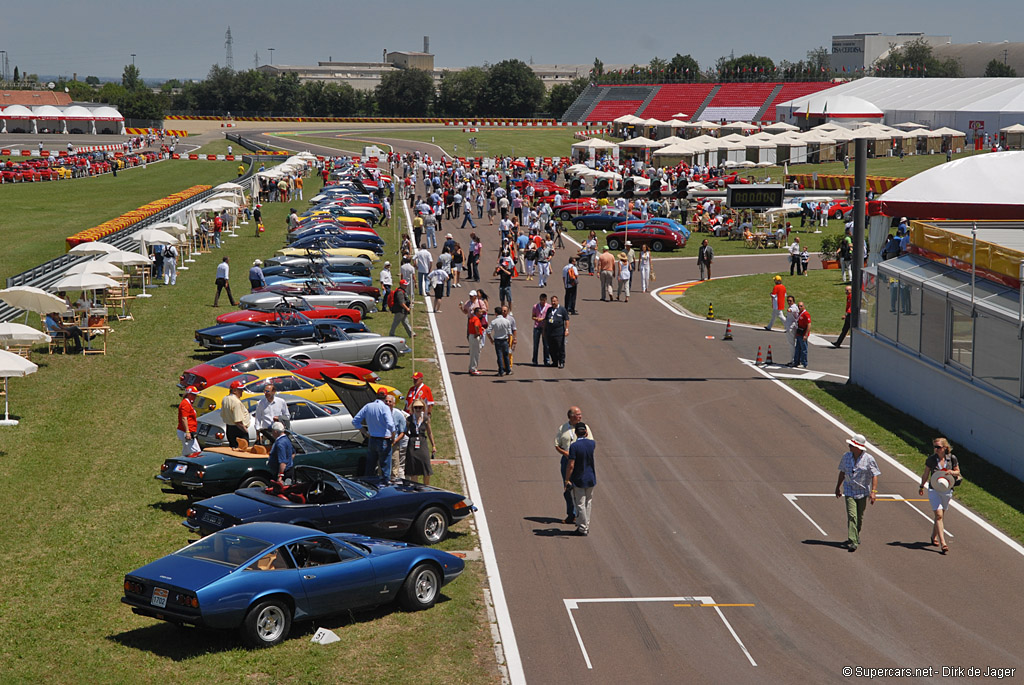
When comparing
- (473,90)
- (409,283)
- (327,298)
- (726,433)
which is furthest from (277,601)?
(473,90)

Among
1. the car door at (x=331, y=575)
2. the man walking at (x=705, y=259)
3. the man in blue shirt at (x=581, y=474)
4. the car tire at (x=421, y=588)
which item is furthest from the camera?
the man walking at (x=705, y=259)

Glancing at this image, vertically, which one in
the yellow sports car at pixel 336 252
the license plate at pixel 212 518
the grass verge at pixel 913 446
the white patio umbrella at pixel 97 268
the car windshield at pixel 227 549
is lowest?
the grass verge at pixel 913 446

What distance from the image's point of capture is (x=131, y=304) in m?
34.5

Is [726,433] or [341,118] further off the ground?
[341,118]

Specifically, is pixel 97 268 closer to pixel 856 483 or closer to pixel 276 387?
pixel 276 387

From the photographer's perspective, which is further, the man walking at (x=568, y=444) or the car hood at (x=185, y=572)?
the man walking at (x=568, y=444)

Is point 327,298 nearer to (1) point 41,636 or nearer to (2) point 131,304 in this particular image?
(2) point 131,304

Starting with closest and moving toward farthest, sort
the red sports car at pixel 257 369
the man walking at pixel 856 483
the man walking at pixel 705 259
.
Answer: the man walking at pixel 856 483, the red sports car at pixel 257 369, the man walking at pixel 705 259

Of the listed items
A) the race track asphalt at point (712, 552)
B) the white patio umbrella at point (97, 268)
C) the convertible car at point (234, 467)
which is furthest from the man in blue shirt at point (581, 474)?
the white patio umbrella at point (97, 268)

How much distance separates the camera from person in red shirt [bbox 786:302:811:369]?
87.5 ft

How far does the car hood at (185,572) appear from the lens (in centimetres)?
1120

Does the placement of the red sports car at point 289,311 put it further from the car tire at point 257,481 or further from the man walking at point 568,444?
the man walking at point 568,444

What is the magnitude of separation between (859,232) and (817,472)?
897cm

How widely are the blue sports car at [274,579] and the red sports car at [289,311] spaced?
1576 cm
